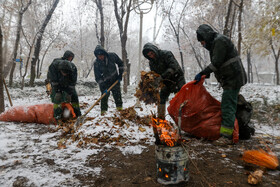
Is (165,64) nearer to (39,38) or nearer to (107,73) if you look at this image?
(107,73)

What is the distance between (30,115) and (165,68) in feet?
11.5

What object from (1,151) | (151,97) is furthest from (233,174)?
(1,151)

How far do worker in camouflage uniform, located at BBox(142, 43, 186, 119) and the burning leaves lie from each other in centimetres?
19

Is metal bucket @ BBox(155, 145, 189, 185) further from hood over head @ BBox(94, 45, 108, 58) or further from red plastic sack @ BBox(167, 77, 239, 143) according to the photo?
hood over head @ BBox(94, 45, 108, 58)

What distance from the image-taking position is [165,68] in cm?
422

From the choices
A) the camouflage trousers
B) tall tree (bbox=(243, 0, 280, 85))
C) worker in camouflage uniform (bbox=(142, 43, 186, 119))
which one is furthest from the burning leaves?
tall tree (bbox=(243, 0, 280, 85))

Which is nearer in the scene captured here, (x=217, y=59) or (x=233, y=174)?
(x=233, y=174)

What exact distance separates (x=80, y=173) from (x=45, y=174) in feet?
1.30

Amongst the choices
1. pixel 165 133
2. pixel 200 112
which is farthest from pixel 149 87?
pixel 165 133

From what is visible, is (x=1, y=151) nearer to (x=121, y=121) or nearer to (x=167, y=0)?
(x=121, y=121)

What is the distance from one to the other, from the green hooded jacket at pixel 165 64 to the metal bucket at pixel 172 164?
220cm

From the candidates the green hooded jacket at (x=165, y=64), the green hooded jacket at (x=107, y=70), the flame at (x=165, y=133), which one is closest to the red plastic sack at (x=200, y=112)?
the green hooded jacket at (x=165, y=64)

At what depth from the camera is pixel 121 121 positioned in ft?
13.0

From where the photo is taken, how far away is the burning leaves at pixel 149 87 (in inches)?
150
